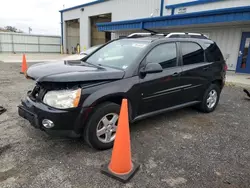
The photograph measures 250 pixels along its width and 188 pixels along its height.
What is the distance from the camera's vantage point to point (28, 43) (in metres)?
30.0

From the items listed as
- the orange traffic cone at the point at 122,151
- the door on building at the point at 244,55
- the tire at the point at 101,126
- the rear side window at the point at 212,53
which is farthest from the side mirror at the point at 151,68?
the door on building at the point at 244,55

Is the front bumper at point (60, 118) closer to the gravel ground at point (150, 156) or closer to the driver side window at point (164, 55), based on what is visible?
the gravel ground at point (150, 156)

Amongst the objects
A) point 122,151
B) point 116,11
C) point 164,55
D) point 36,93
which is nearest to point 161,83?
point 164,55

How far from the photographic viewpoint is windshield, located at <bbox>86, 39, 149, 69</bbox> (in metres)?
3.54

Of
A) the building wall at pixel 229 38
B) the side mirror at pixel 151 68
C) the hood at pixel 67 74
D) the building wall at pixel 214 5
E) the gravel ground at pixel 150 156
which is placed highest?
the building wall at pixel 214 5

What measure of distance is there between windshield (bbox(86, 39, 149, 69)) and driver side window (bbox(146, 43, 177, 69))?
0.71 feet

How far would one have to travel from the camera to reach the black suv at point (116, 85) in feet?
9.10

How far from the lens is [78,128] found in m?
2.85

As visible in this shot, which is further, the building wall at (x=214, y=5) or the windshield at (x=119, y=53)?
the building wall at (x=214, y=5)

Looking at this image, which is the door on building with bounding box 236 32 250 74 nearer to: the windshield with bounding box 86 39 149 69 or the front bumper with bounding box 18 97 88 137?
the windshield with bounding box 86 39 149 69

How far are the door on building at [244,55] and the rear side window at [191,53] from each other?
8630 millimetres

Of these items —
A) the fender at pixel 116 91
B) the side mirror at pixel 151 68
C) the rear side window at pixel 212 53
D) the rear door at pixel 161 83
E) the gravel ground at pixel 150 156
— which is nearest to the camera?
the gravel ground at pixel 150 156

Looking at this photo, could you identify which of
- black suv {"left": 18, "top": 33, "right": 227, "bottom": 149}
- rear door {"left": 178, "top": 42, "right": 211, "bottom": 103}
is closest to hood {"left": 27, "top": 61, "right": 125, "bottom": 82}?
black suv {"left": 18, "top": 33, "right": 227, "bottom": 149}

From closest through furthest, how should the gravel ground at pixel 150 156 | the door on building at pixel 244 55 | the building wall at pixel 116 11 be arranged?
the gravel ground at pixel 150 156
the door on building at pixel 244 55
the building wall at pixel 116 11
